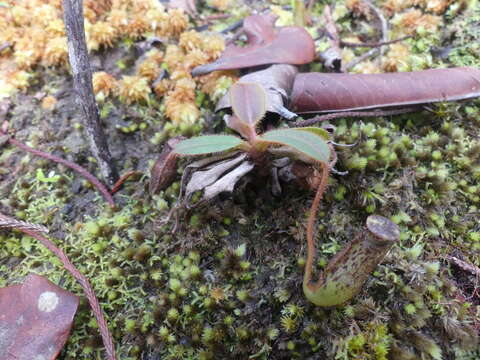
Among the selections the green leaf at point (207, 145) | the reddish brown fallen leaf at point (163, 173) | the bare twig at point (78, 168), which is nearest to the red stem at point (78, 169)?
the bare twig at point (78, 168)

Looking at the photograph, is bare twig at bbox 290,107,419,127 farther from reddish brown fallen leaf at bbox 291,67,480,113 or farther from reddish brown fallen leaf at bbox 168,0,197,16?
reddish brown fallen leaf at bbox 168,0,197,16

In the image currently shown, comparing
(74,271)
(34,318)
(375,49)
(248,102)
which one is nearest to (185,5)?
(375,49)

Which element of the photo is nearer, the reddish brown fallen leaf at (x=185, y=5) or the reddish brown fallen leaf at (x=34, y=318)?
the reddish brown fallen leaf at (x=34, y=318)

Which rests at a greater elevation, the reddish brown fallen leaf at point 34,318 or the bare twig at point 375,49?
the bare twig at point 375,49

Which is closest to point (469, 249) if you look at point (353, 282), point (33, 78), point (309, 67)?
point (353, 282)

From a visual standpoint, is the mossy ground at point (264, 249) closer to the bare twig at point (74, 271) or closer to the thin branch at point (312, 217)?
the bare twig at point (74, 271)

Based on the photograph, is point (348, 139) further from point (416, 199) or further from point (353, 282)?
point (353, 282)
